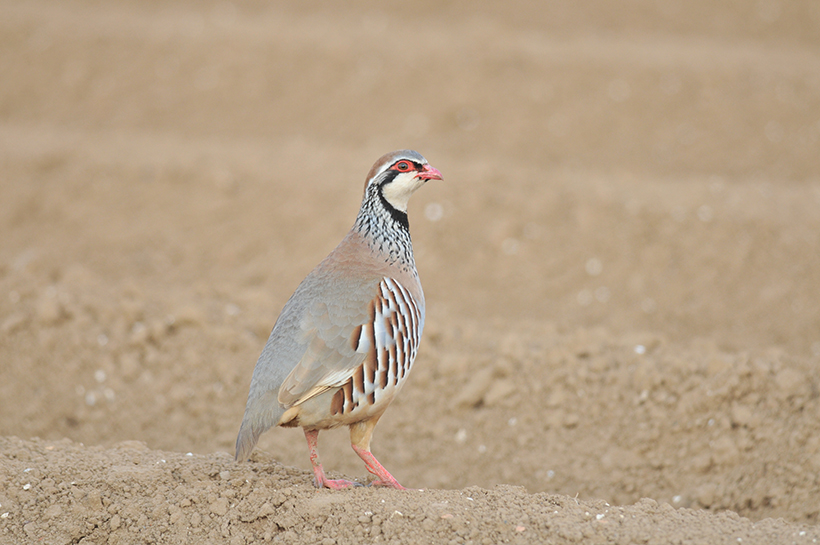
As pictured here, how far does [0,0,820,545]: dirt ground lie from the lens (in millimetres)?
4012

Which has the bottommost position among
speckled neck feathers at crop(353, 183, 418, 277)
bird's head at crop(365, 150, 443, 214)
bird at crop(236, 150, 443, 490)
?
bird at crop(236, 150, 443, 490)

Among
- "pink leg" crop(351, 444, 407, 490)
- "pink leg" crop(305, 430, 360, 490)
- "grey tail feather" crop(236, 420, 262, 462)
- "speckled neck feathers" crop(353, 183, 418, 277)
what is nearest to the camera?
"grey tail feather" crop(236, 420, 262, 462)

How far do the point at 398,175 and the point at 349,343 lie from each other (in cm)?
106

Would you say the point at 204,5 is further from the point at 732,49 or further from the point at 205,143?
the point at 732,49

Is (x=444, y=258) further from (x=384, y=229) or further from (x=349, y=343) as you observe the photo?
(x=349, y=343)

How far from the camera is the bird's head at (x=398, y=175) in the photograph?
432 centimetres

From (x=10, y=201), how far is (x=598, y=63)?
8.47 m

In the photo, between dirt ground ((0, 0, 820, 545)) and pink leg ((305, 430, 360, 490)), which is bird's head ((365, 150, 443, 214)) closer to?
pink leg ((305, 430, 360, 490))

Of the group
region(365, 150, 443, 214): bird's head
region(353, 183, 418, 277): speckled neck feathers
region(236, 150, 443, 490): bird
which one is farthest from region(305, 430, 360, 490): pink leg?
region(365, 150, 443, 214): bird's head

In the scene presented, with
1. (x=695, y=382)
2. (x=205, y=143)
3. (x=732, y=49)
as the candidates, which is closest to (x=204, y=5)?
(x=205, y=143)

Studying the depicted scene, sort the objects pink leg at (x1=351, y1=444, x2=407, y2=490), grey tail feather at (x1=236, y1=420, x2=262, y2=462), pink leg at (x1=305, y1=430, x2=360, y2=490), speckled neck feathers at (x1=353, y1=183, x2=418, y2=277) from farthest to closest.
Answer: speckled neck feathers at (x1=353, y1=183, x2=418, y2=277)
pink leg at (x1=351, y1=444, x2=407, y2=490)
pink leg at (x1=305, y1=430, x2=360, y2=490)
grey tail feather at (x1=236, y1=420, x2=262, y2=462)

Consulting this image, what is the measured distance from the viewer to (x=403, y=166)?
170 inches

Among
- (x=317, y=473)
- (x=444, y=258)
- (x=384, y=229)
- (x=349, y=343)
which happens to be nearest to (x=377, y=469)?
(x=317, y=473)

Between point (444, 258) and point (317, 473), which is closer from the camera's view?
point (317, 473)
